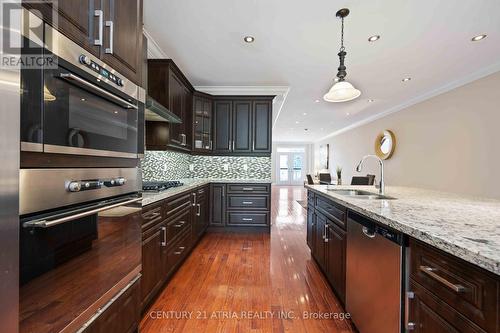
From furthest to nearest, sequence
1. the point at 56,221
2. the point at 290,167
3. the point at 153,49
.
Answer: the point at 290,167 < the point at 153,49 < the point at 56,221

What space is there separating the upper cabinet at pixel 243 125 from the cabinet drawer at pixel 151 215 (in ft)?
7.77

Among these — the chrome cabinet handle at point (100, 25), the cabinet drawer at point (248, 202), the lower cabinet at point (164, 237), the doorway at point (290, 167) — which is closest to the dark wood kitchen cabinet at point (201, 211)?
the lower cabinet at point (164, 237)

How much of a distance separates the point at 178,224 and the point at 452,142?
4.65 meters

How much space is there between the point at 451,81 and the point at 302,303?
4.33 metres

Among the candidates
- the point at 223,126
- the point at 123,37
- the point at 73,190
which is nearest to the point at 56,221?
the point at 73,190

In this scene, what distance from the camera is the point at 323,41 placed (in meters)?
2.54

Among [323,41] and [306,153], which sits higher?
[323,41]

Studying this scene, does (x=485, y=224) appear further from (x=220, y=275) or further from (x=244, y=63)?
(x=244, y=63)

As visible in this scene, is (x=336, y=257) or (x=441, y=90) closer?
(x=336, y=257)

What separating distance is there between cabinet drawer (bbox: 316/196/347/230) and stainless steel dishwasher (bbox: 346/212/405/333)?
13cm

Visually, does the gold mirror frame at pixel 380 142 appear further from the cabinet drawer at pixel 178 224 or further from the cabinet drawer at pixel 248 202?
the cabinet drawer at pixel 178 224

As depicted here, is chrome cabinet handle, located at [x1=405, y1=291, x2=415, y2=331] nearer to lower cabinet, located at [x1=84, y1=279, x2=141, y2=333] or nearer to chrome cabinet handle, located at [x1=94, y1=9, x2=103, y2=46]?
lower cabinet, located at [x1=84, y1=279, x2=141, y2=333]

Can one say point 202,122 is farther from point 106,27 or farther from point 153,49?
point 106,27

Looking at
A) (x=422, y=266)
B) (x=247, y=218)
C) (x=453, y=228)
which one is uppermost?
(x=453, y=228)
